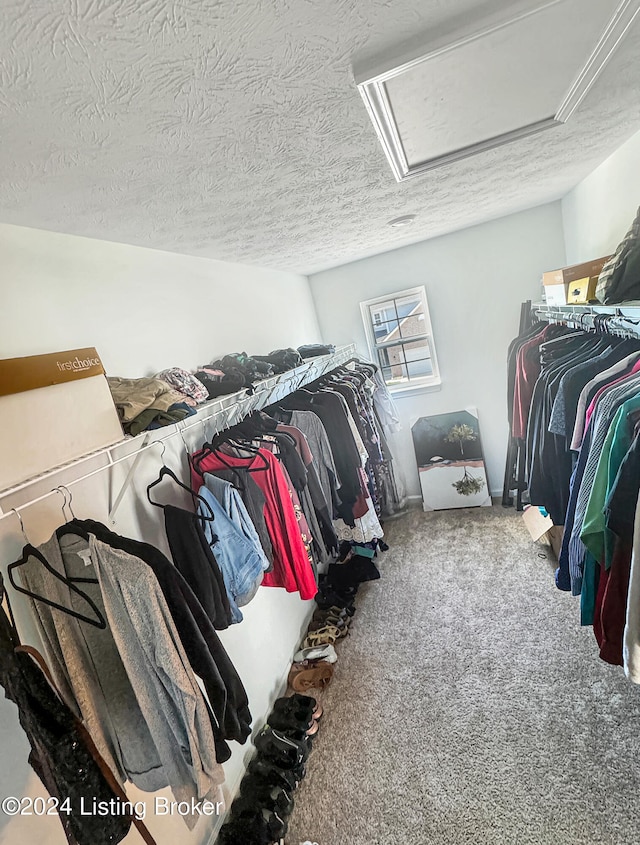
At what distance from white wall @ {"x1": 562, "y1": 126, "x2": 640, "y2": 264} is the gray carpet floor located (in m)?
2.13

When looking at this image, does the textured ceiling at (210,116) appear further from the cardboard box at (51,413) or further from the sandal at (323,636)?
the sandal at (323,636)

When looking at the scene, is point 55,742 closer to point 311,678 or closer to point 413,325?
point 311,678

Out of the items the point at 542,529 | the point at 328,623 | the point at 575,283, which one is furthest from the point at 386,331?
the point at 328,623

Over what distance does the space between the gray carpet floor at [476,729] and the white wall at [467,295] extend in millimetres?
1498

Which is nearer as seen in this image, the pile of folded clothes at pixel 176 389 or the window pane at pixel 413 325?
the pile of folded clothes at pixel 176 389

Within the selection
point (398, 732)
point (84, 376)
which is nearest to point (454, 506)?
point (398, 732)

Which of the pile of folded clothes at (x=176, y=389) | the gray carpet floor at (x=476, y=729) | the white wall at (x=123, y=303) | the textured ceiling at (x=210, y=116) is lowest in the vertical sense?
the gray carpet floor at (x=476, y=729)

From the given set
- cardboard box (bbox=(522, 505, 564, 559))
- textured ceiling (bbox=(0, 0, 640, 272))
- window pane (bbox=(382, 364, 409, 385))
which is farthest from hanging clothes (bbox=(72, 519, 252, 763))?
window pane (bbox=(382, 364, 409, 385))

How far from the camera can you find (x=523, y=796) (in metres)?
1.55

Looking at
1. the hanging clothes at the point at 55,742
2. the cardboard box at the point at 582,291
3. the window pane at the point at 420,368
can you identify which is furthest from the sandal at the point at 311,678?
the window pane at the point at 420,368

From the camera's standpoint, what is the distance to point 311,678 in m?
2.26

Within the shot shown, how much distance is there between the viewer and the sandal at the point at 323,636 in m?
2.50

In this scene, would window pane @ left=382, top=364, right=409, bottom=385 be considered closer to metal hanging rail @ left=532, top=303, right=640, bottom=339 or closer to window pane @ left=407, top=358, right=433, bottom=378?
window pane @ left=407, top=358, right=433, bottom=378

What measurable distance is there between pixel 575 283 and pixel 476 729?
7.00 ft
